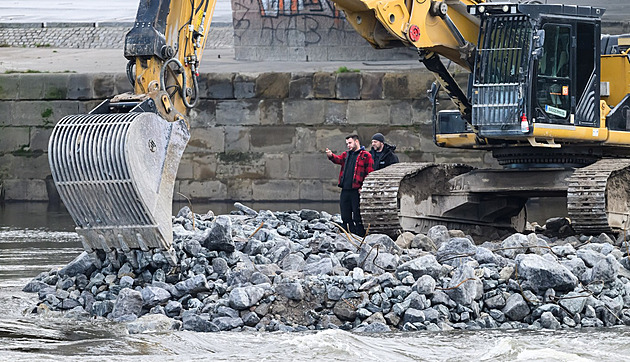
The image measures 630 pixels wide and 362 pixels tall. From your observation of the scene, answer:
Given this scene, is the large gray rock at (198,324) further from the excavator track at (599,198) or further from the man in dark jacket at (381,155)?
the man in dark jacket at (381,155)

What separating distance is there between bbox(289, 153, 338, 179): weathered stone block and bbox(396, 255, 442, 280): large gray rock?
13.6m

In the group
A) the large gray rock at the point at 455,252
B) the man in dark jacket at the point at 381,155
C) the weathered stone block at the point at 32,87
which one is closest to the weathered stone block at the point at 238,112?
the weathered stone block at the point at 32,87

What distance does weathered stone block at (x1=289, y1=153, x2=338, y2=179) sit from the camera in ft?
75.7

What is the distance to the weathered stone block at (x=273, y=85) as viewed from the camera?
23141 millimetres

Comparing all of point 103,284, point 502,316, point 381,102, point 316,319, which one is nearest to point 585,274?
point 502,316

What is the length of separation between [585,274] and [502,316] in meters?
1.08

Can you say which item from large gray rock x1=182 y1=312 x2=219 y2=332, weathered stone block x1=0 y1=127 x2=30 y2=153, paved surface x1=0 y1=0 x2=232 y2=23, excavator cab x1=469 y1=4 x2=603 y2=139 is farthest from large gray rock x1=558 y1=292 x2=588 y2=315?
paved surface x1=0 y1=0 x2=232 y2=23

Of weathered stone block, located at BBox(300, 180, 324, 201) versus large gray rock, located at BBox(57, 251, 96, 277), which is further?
weathered stone block, located at BBox(300, 180, 324, 201)

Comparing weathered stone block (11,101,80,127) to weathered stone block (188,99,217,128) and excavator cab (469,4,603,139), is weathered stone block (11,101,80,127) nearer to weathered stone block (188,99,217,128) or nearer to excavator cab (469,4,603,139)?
weathered stone block (188,99,217,128)

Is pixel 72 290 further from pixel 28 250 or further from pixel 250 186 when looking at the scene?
pixel 250 186

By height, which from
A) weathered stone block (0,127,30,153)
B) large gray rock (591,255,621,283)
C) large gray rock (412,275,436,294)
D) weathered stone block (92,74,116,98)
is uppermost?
weathered stone block (92,74,116,98)

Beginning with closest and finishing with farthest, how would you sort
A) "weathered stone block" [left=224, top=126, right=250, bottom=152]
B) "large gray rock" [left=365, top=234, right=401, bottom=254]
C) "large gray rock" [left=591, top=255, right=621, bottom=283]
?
"large gray rock" [left=591, top=255, right=621, bottom=283] < "large gray rock" [left=365, top=234, right=401, bottom=254] < "weathered stone block" [left=224, top=126, right=250, bottom=152]

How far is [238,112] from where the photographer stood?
2345 centimetres

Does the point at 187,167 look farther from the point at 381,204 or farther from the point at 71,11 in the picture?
the point at 381,204
